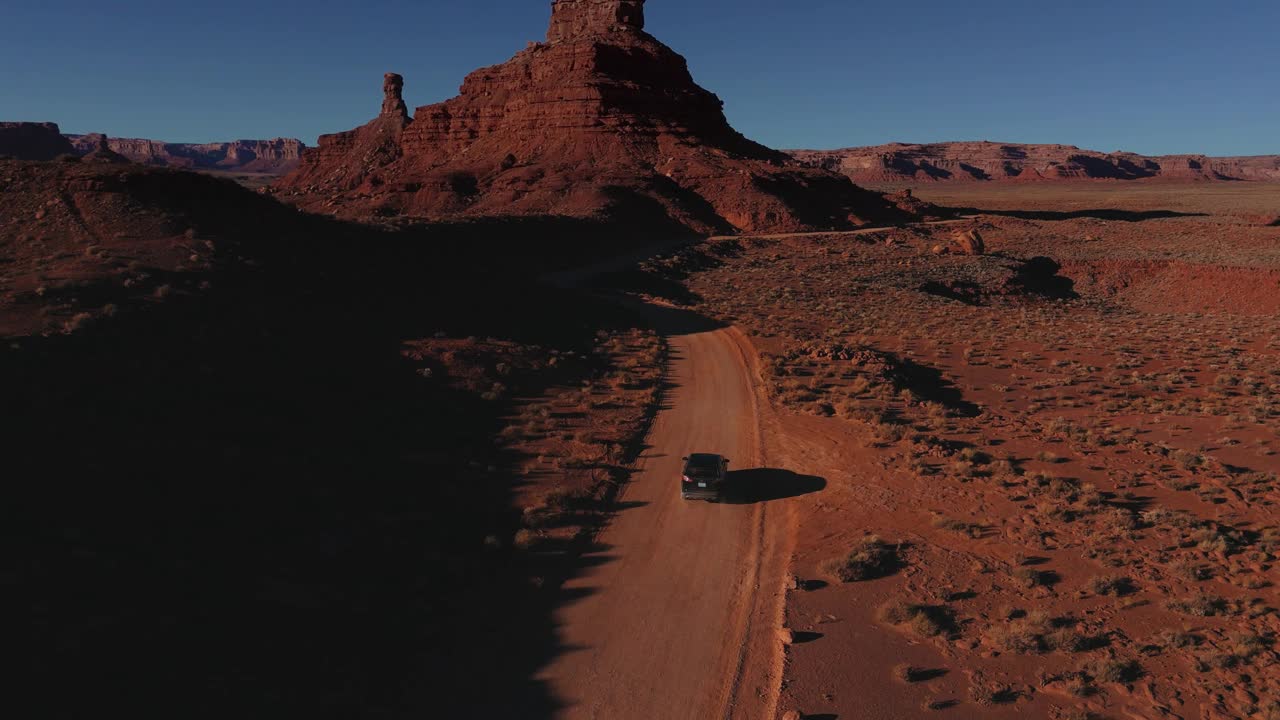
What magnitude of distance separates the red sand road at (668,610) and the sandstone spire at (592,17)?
90.5 m

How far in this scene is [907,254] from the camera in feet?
211

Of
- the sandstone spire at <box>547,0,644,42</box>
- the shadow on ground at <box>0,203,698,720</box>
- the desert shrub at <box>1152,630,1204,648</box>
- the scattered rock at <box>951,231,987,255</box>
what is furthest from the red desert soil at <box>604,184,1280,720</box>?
the sandstone spire at <box>547,0,644,42</box>

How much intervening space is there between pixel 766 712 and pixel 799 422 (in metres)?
13.6

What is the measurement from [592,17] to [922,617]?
102 meters

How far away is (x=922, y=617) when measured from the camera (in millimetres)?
13016

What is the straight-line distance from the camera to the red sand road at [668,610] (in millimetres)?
11562

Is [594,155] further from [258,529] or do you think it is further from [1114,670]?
[1114,670]

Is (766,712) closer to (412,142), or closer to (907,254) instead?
(907,254)

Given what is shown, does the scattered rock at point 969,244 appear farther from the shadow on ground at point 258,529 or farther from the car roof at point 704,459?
the shadow on ground at point 258,529

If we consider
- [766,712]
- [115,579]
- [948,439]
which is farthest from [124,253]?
[948,439]

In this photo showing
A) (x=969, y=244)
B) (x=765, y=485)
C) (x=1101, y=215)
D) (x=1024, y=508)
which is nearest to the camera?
(x=1024, y=508)

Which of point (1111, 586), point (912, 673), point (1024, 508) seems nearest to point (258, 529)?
point (912, 673)

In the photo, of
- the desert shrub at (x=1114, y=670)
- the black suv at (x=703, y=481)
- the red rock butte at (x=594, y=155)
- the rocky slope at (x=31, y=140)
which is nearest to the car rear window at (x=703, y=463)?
the black suv at (x=703, y=481)

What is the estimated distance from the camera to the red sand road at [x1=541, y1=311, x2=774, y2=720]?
37.9 ft
